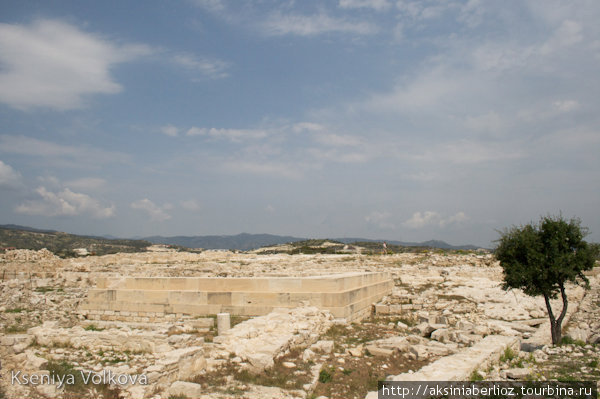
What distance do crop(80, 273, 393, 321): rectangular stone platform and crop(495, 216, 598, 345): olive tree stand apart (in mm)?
4988

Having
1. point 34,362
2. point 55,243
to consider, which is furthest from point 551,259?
point 55,243

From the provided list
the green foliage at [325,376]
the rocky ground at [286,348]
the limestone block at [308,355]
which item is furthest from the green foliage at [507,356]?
the limestone block at [308,355]

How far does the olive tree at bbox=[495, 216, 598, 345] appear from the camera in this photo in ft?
36.0

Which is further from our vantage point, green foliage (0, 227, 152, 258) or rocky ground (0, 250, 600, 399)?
green foliage (0, 227, 152, 258)

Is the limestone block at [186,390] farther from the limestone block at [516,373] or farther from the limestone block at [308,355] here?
the limestone block at [516,373]

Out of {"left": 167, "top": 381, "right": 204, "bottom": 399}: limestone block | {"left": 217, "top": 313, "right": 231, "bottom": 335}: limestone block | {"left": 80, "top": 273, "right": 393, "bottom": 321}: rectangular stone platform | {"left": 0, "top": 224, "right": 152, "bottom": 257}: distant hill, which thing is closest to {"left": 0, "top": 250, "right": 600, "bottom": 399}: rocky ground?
{"left": 167, "top": 381, "right": 204, "bottom": 399}: limestone block

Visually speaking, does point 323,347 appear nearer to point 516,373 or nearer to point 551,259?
point 516,373

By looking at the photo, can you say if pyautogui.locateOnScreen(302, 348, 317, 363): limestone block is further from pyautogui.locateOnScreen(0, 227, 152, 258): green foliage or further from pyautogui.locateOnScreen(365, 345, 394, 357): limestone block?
pyautogui.locateOnScreen(0, 227, 152, 258): green foliage

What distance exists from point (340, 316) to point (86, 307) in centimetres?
961

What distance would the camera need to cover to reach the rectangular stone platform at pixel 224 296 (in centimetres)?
1270

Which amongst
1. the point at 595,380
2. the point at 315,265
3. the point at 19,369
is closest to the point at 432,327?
the point at 595,380

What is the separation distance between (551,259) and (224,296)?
9985 millimetres

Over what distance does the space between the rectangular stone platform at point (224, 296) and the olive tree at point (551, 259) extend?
16.4 ft

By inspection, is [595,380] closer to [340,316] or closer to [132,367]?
[340,316]
